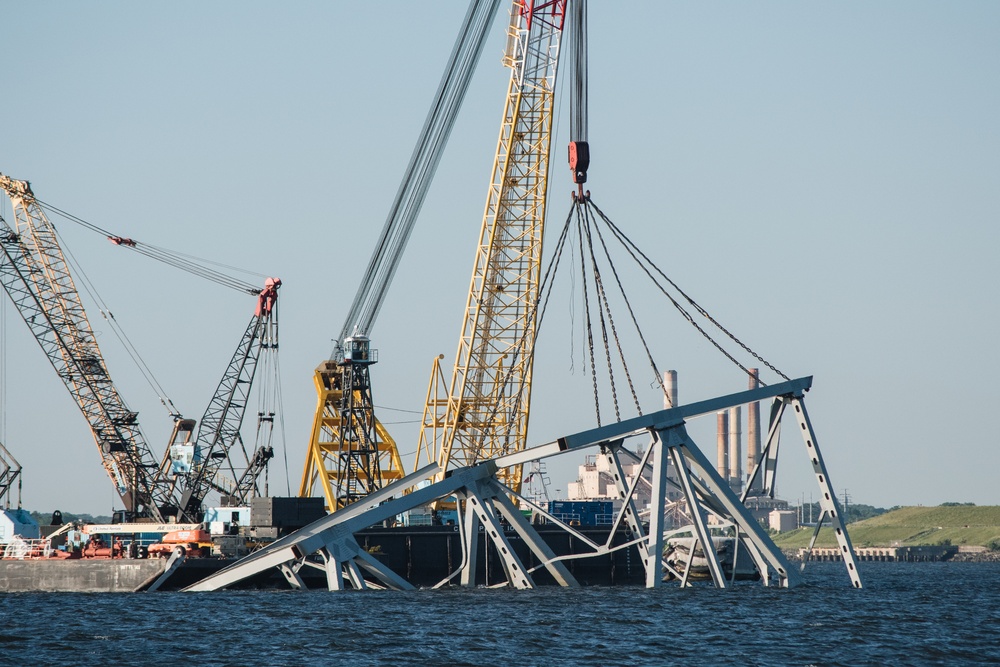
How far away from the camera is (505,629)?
5569 centimetres

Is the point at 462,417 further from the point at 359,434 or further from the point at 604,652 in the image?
the point at 604,652

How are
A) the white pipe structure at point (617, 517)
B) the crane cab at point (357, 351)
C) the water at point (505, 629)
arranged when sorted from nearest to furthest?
the water at point (505, 629) < the white pipe structure at point (617, 517) < the crane cab at point (357, 351)

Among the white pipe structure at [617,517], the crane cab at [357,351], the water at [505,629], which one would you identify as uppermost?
the crane cab at [357,351]

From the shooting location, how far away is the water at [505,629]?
48969 mm

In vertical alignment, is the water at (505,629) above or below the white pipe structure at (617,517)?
below

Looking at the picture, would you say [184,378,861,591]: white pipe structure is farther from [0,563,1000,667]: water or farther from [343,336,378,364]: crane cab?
[343,336,378,364]: crane cab

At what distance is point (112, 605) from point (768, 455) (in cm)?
3508

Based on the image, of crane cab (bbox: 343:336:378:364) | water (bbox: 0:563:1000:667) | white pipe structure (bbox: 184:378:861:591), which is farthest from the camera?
crane cab (bbox: 343:336:378:364)

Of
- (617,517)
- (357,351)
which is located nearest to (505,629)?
(617,517)

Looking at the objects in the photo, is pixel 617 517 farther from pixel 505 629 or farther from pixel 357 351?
pixel 357 351

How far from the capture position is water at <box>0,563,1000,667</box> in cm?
4897

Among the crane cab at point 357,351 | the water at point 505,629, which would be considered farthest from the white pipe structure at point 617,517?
the crane cab at point 357,351

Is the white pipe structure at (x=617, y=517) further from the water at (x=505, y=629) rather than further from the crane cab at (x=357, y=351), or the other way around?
the crane cab at (x=357, y=351)

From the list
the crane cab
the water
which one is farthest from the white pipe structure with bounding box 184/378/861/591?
the crane cab
